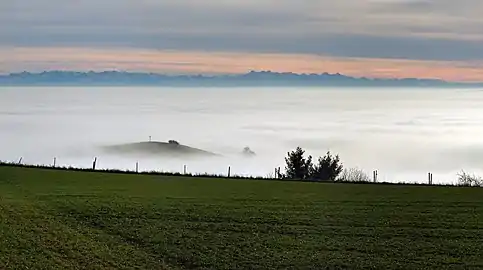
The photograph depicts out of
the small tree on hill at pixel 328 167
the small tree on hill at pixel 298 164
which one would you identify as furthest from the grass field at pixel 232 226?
the small tree on hill at pixel 328 167

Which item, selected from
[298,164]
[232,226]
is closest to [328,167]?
[298,164]

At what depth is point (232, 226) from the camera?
26938 millimetres

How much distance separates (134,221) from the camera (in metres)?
27.2

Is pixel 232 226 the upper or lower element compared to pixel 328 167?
lower

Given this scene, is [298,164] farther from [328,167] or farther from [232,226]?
[232,226]

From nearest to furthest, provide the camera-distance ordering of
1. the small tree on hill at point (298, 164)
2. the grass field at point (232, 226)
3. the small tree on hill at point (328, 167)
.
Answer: the grass field at point (232, 226), the small tree on hill at point (298, 164), the small tree on hill at point (328, 167)

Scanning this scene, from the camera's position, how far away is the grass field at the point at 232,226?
2236 centimetres

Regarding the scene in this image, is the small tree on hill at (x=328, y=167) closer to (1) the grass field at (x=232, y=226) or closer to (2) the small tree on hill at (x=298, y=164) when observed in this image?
(2) the small tree on hill at (x=298, y=164)

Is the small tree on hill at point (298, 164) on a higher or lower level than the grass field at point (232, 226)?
higher

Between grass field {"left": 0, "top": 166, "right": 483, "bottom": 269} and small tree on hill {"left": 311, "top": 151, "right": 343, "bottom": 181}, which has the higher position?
small tree on hill {"left": 311, "top": 151, "right": 343, "bottom": 181}

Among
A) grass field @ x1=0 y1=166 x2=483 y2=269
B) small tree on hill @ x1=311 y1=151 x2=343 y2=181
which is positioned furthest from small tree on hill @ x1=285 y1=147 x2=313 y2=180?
grass field @ x1=0 y1=166 x2=483 y2=269

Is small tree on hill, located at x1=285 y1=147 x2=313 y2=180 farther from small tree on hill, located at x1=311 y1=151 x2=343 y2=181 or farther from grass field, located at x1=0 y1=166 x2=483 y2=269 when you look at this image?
grass field, located at x1=0 y1=166 x2=483 y2=269

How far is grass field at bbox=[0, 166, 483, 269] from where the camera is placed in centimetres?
2236

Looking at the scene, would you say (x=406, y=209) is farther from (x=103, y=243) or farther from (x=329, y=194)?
(x=103, y=243)
